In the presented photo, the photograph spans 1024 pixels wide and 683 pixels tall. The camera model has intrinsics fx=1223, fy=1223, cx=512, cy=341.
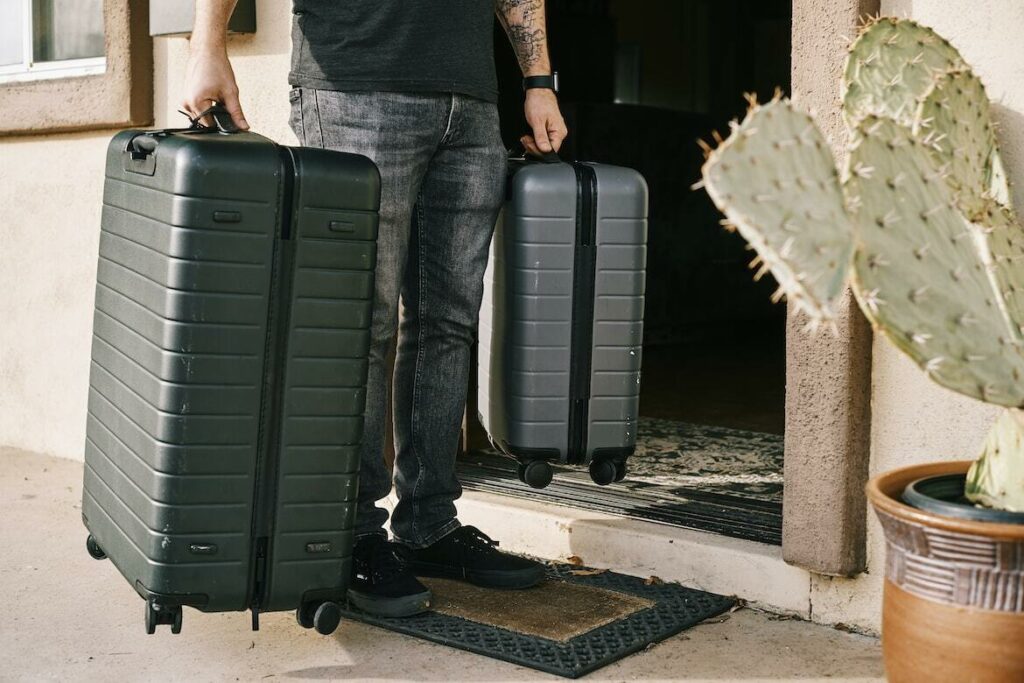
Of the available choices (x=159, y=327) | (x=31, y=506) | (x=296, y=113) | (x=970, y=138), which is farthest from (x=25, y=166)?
(x=970, y=138)

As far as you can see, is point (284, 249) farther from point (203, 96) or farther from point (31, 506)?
point (31, 506)

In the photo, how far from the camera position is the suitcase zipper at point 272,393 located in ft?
7.21

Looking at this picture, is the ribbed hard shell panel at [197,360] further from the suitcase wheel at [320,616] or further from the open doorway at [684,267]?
the open doorway at [684,267]

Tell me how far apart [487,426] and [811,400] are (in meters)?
0.80

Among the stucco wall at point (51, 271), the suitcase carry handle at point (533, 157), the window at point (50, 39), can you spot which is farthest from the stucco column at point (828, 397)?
the window at point (50, 39)

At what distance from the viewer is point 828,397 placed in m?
2.64

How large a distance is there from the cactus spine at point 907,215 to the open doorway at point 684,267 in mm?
1129

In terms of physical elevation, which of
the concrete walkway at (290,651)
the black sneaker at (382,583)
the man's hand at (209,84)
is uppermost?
the man's hand at (209,84)

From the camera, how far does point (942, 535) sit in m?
1.92

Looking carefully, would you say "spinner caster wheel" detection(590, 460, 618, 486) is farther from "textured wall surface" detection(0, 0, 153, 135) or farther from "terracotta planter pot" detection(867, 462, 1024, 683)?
"textured wall surface" detection(0, 0, 153, 135)

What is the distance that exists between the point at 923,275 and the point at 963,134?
44cm

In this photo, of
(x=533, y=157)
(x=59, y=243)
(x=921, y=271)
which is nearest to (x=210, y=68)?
(x=533, y=157)

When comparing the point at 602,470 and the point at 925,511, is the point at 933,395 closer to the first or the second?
the point at 925,511

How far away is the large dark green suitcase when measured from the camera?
216 cm
